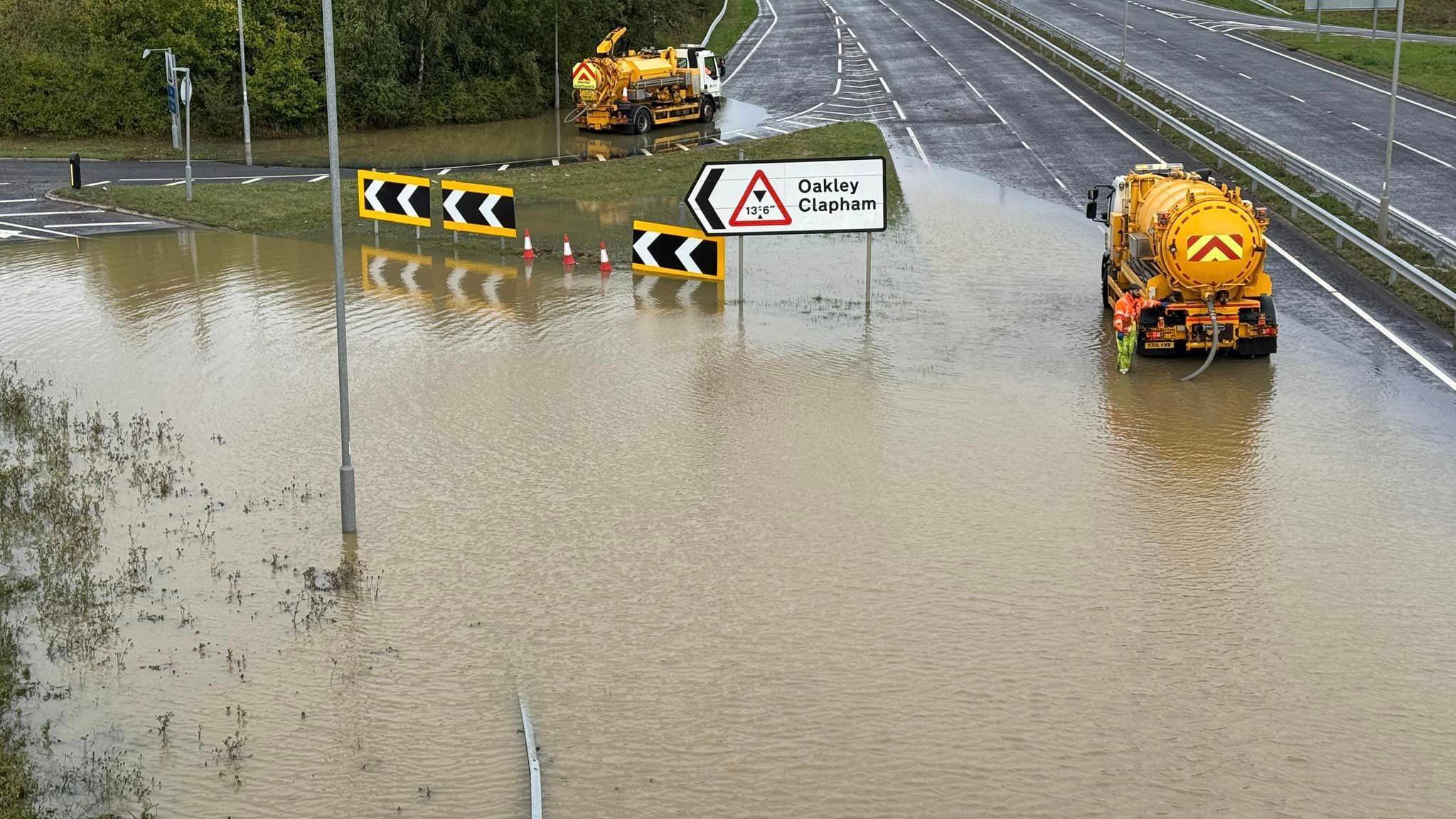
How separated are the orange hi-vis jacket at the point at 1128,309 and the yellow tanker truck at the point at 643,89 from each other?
100 ft

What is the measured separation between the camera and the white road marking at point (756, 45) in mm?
63247

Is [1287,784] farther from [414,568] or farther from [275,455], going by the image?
[275,455]

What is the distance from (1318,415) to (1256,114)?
30.4 metres

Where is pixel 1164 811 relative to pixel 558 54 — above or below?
below

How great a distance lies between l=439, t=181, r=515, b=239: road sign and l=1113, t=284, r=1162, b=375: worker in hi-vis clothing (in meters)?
13.7

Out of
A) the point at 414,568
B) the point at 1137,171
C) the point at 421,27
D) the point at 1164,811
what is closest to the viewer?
the point at 1164,811

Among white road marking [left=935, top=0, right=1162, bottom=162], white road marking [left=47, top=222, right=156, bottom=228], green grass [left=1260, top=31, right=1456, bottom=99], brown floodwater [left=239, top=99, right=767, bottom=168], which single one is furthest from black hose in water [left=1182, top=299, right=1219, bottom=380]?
green grass [left=1260, top=31, right=1456, bottom=99]

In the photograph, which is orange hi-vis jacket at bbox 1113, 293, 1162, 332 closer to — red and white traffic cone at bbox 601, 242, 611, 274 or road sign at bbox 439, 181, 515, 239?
red and white traffic cone at bbox 601, 242, 611, 274

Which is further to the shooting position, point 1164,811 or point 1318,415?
point 1318,415

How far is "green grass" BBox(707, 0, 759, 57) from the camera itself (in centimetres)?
7124

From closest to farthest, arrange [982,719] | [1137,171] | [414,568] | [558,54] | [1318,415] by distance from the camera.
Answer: [982,719] < [414,568] < [1318,415] < [1137,171] < [558,54]

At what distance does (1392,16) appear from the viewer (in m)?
74.6

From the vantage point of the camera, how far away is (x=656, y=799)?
1118 centimetres

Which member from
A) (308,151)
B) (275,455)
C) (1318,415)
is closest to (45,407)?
(275,455)
